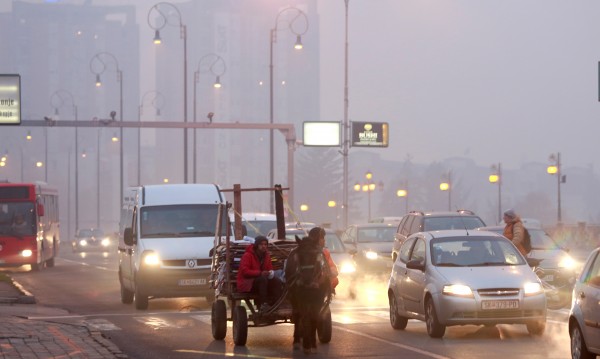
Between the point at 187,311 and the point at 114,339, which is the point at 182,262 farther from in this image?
the point at 114,339

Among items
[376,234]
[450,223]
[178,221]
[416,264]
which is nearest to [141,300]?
[178,221]

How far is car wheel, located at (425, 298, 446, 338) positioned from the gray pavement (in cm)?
435

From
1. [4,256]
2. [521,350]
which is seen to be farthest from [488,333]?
[4,256]

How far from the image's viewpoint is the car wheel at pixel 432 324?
1858 cm

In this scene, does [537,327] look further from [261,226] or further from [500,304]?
[261,226]

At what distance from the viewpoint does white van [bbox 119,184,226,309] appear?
26469 millimetres

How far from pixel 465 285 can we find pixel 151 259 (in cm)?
963

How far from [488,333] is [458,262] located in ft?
3.58

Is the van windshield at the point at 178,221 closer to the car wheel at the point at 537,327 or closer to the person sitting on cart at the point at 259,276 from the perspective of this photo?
the person sitting on cart at the point at 259,276

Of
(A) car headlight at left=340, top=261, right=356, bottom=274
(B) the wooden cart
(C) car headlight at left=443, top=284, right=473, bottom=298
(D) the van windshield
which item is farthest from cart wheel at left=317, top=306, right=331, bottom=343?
(A) car headlight at left=340, top=261, right=356, bottom=274

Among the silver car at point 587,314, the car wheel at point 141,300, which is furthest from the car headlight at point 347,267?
the silver car at point 587,314

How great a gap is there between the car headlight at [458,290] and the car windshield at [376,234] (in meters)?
23.2

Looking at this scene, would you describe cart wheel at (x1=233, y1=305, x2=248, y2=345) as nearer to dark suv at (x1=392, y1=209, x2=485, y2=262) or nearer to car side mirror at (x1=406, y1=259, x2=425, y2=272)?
car side mirror at (x1=406, y1=259, x2=425, y2=272)

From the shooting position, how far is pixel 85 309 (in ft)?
87.4
